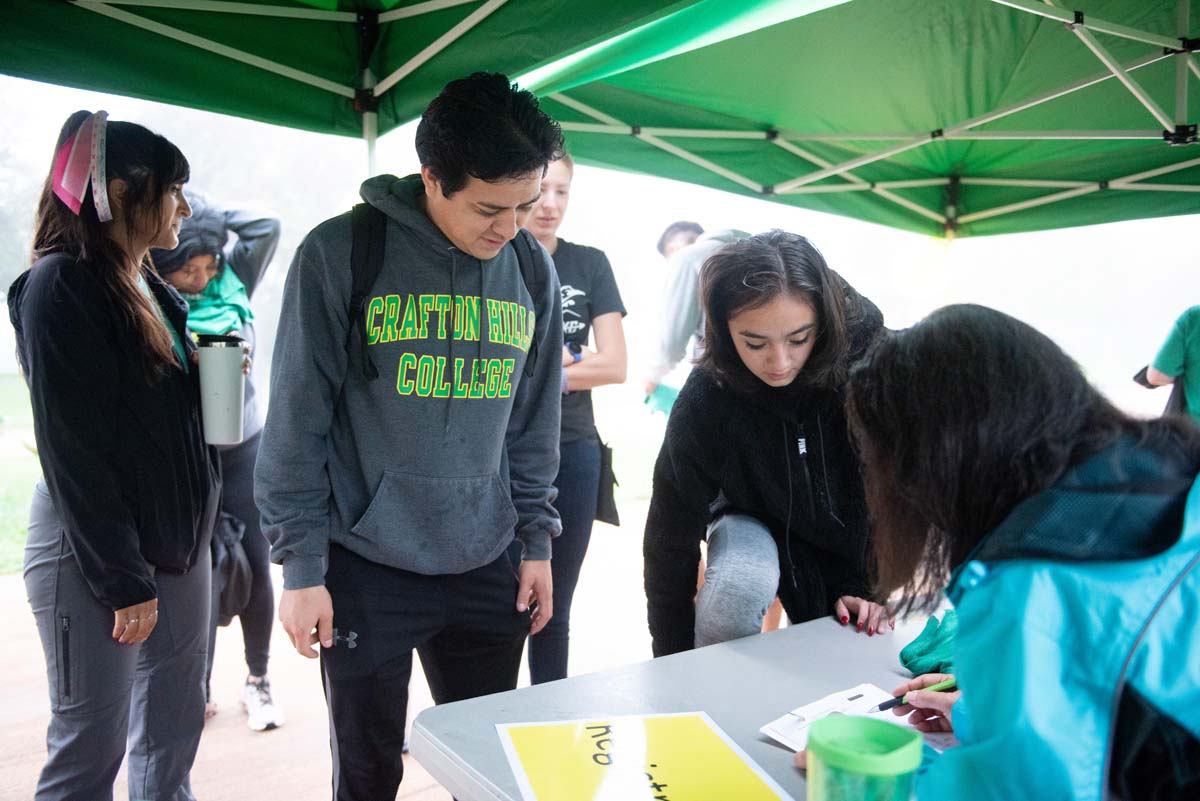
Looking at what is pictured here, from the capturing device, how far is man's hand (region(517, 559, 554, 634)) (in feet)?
4.76

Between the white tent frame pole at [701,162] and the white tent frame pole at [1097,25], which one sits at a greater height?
the white tent frame pole at [1097,25]

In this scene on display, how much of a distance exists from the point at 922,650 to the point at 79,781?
1.28 m

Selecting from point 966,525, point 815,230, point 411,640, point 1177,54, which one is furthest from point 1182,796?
point 815,230

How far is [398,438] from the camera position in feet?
4.24

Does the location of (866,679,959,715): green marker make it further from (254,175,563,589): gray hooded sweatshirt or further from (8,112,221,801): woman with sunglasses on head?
(8,112,221,801): woman with sunglasses on head

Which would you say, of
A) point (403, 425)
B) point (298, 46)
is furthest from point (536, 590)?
point (298, 46)

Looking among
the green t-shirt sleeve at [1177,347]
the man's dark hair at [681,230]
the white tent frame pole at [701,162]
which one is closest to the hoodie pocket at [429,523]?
the white tent frame pole at [701,162]

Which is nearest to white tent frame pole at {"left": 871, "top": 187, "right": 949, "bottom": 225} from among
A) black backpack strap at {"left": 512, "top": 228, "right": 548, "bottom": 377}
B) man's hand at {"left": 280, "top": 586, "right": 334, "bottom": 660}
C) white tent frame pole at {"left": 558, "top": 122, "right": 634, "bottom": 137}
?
white tent frame pole at {"left": 558, "top": 122, "right": 634, "bottom": 137}

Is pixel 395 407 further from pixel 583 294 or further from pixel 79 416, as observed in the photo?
pixel 583 294

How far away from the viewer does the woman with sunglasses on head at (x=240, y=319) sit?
2.28 meters

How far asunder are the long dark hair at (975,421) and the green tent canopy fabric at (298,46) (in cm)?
114

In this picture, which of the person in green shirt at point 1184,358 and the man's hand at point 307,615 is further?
the person in green shirt at point 1184,358

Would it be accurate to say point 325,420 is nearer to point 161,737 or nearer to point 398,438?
point 398,438

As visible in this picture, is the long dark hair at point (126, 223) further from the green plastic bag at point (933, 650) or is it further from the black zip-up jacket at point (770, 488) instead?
the green plastic bag at point (933, 650)
